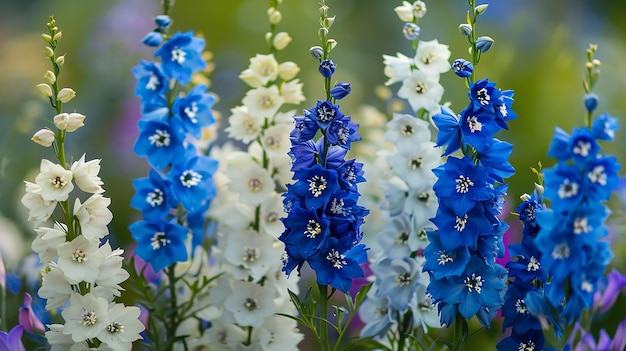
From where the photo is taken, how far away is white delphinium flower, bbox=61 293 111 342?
1064mm

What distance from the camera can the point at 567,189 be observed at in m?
0.90

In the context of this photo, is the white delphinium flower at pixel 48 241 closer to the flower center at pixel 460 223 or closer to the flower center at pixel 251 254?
the flower center at pixel 251 254

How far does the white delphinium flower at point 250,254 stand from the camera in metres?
1.21

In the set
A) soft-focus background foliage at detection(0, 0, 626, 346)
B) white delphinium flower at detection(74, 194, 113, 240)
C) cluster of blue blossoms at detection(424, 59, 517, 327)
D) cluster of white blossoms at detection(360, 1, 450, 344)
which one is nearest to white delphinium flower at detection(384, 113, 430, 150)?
cluster of white blossoms at detection(360, 1, 450, 344)

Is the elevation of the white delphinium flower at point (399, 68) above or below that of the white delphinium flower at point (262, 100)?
above

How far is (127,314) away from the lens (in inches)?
42.9

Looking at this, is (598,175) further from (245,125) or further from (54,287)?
(54,287)

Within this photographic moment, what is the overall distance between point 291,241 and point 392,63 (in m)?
0.31

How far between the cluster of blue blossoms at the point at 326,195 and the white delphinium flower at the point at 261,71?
21 cm

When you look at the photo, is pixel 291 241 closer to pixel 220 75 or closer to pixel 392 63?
pixel 392 63

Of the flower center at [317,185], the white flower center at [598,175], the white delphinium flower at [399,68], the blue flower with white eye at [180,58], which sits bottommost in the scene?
the white flower center at [598,175]

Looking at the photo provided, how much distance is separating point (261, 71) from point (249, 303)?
0.32 metres

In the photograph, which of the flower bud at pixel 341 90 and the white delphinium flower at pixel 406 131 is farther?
the white delphinium flower at pixel 406 131

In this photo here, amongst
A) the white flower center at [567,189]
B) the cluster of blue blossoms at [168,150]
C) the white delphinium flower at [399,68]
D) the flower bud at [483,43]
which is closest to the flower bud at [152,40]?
the cluster of blue blossoms at [168,150]
